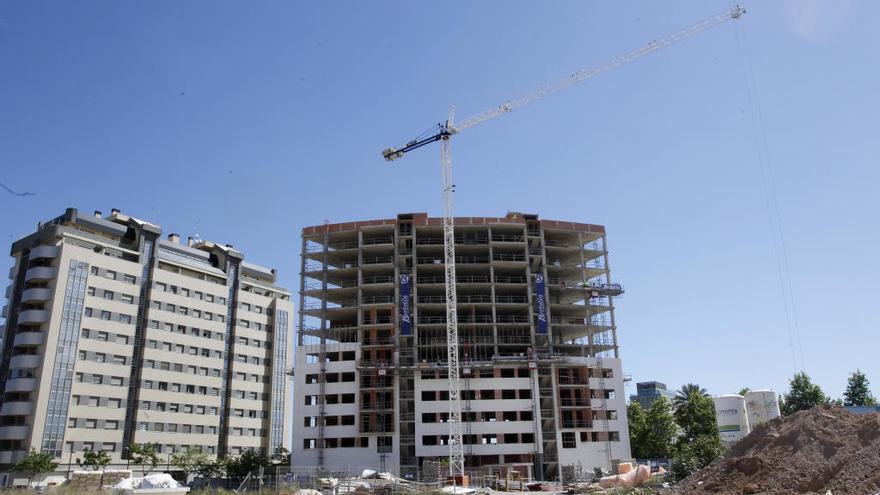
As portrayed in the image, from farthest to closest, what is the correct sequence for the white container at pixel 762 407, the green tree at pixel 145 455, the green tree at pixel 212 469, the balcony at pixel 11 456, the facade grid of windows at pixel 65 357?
the green tree at pixel 212 469 < the green tree at pixel 145 455 < the facade grid of windows at pixel 65 357 < the balcony at pixel 11 456 < the white container at pixel 762 407

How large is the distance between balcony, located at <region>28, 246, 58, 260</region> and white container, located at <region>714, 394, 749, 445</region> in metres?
85.1

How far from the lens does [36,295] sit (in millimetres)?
90562

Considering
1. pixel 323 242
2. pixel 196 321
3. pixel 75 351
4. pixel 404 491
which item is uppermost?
pixel 323 242

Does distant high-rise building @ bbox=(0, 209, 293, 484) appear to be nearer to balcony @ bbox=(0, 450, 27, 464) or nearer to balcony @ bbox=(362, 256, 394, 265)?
balcony @ bbox=(0, 450, 27, 464)

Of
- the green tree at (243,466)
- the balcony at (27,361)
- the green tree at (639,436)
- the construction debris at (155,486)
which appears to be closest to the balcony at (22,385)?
the balcony at (27,361)

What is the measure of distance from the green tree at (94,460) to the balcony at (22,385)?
1084cm

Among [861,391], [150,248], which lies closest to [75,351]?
Answer: [150,248]

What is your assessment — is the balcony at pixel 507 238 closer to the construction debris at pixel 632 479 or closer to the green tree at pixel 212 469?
the construction debris at pixel 632 479

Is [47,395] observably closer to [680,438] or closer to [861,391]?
[680,438]

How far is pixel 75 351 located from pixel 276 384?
38.2 metres

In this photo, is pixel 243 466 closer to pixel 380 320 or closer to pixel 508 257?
pixel 380 320

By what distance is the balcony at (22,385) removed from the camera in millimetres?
86438

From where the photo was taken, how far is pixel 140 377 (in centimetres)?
9938

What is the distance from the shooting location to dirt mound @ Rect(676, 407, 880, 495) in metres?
34.0
